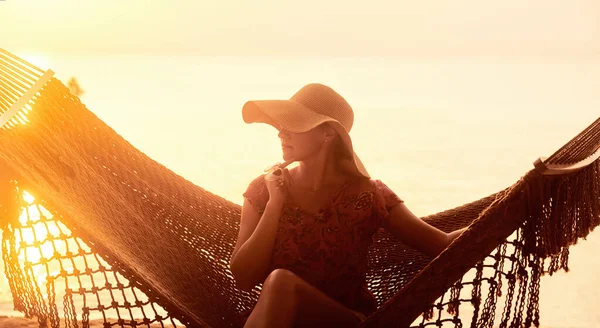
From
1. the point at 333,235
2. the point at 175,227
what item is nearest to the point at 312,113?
the point at 333,235

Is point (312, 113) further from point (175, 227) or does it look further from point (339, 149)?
point (175, 227)

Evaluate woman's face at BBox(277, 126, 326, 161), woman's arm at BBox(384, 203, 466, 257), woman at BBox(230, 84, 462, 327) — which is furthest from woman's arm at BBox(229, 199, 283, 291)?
woman's arm at BBox(384, 203, 466, 257)

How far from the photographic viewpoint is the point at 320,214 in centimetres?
170

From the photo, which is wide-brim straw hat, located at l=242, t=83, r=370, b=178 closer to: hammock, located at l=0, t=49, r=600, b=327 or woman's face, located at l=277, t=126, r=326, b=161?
woman's face, located at l=277, t=126, r=326, b=161

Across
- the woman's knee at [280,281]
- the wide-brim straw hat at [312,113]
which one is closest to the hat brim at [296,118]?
the wide-brim straw hat at [312,113]

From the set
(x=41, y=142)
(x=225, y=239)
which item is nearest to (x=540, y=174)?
(x=225, y=239)

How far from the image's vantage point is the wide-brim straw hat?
1.63 meters

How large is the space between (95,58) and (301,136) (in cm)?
1568

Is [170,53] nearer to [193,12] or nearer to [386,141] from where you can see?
[193,12]

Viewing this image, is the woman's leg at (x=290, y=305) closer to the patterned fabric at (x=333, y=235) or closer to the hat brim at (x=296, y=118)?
the patterned fabric at (x=333, y=235)

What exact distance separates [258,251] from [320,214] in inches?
6.4

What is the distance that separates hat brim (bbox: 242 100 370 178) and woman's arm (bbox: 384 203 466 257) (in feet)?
0.37

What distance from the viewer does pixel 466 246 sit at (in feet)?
4.91

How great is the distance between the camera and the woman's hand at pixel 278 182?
166cm
